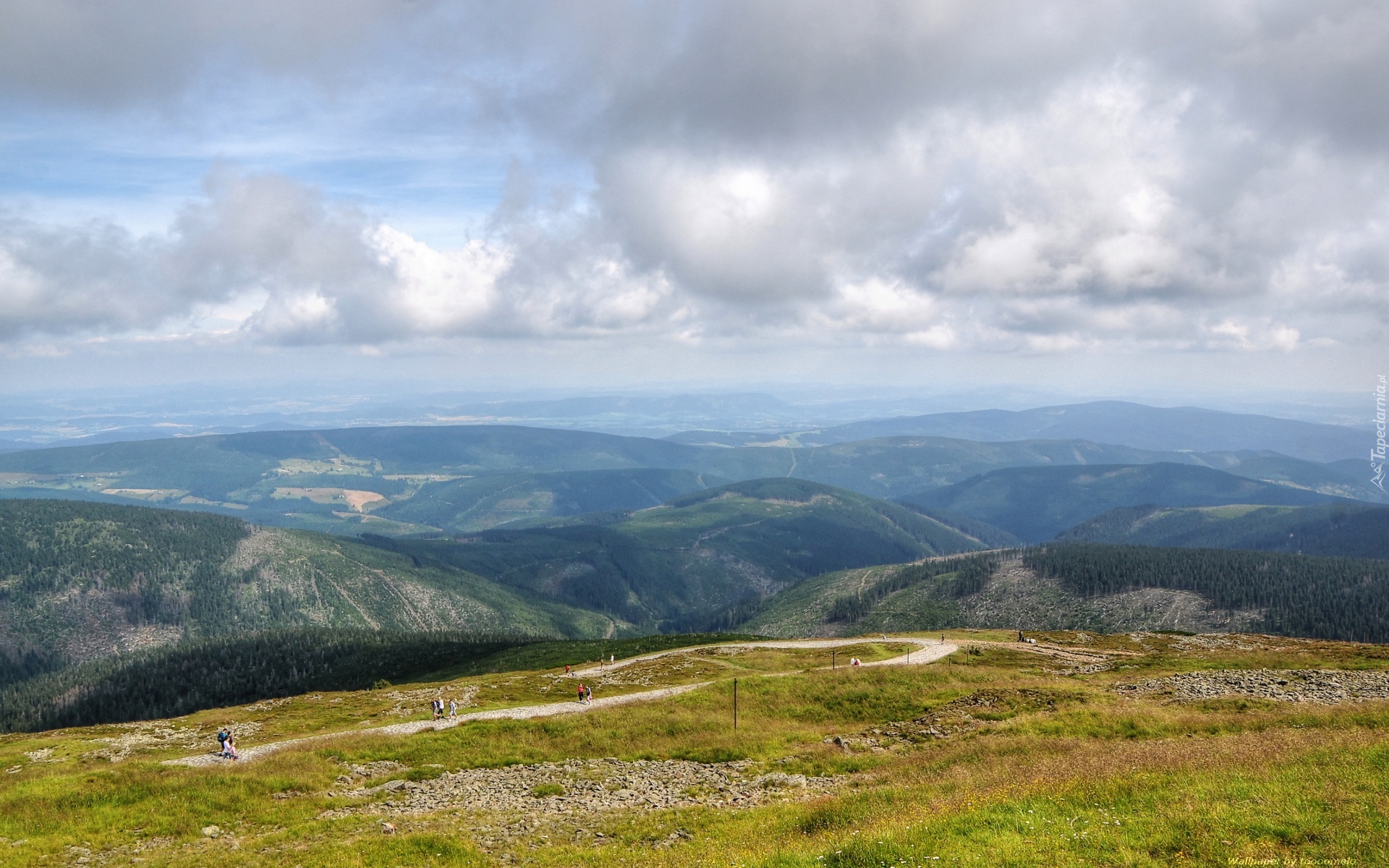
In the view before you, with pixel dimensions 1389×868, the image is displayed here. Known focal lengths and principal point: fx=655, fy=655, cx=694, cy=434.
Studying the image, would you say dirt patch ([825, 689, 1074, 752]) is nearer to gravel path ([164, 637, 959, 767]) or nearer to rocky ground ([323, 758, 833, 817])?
rocky ground ([323, 758, 833, 817])

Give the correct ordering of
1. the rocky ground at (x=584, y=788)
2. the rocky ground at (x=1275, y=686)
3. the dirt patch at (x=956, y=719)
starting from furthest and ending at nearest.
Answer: the rocky ground at (x=1275, y=686), the dirt patch at (x=956, y=719), the rocky ground at (x=584, y=788)

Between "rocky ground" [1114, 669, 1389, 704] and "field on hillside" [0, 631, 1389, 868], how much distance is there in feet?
1.26

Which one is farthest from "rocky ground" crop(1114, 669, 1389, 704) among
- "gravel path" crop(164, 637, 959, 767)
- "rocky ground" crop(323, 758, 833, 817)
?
"rocky ground" crop(323, 758, 833, 817)

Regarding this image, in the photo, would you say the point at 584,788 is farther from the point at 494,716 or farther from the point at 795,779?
the point at 494,716

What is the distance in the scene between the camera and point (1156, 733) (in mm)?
42844

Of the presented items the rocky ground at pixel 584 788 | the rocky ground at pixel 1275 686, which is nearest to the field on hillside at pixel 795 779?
the rocky ground at pixel 584 788

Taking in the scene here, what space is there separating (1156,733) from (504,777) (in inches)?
1677

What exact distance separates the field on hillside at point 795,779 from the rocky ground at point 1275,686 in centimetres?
38

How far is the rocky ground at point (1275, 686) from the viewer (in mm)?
51844

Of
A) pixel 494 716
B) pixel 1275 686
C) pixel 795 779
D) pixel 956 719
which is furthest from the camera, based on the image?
pixel 494 716

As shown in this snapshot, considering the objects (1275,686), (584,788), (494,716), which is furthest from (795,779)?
(1275,686)

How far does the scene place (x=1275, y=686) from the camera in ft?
184

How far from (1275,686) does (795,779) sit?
4654 centimetres

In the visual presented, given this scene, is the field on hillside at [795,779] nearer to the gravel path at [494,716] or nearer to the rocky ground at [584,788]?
the rocky ground at [584,788]
